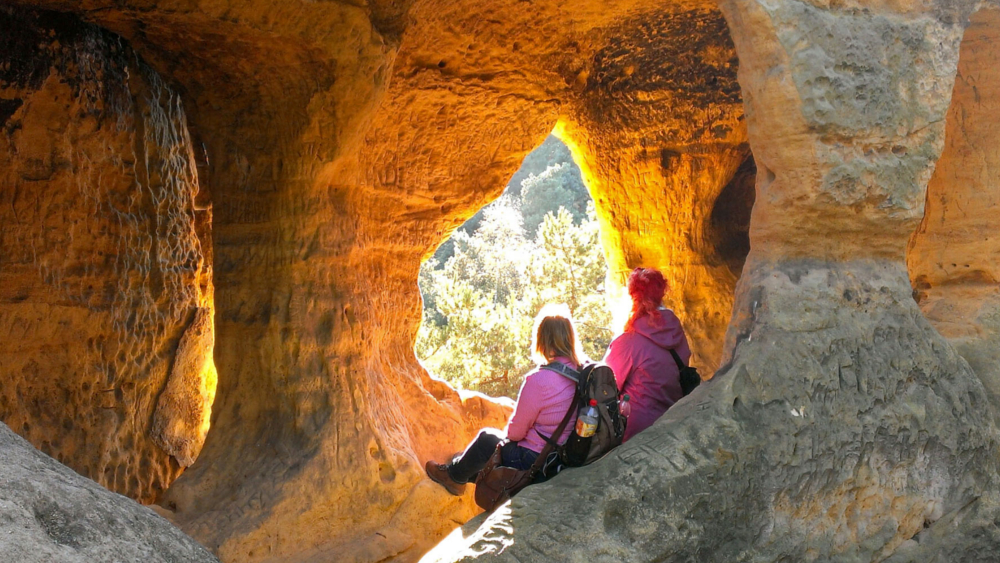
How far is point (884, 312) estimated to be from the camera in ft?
11.3

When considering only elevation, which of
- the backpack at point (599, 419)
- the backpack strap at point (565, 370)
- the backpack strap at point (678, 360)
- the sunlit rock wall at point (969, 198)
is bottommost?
the backpack at point (599, 419)

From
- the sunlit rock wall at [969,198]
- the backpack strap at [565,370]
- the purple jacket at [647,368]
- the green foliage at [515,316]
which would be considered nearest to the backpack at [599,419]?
the backpack strap at [565,370]

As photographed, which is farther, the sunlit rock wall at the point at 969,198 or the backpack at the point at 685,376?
the sunlit rock wall at the point at 969,198

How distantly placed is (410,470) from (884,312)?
2243 millimetres

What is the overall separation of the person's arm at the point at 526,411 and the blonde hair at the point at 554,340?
0.10 metres

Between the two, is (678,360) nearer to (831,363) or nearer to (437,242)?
(831,363)

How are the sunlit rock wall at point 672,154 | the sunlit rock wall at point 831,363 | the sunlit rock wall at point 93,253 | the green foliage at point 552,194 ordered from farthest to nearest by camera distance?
the green foliage at point 552,194
the sunlit rock wall at point 672,154
the sunlit rock wall at point 93,253
the sunlit rock wall at point 831,363

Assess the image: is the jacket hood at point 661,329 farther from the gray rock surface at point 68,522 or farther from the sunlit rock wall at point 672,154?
the sunlit rock wall at point 672,154

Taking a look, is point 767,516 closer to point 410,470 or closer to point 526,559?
point 526,559

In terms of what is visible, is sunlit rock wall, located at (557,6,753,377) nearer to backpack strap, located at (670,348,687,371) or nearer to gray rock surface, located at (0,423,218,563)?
backpack strap, located at (670,348,687,371)

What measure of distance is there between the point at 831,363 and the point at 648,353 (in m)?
0.64

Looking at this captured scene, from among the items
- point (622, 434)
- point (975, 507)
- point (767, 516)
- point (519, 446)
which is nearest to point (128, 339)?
point (519, 446)

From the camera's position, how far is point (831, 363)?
10.8 feet

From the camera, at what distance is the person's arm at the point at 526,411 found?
3232 mm
